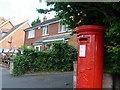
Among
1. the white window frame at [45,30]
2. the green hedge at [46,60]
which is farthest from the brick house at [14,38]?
the green hedge at [46,60]

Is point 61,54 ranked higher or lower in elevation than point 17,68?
higher

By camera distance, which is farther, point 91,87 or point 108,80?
point 108,80

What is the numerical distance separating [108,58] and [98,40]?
81 cm

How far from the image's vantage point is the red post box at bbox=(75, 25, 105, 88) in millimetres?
3828

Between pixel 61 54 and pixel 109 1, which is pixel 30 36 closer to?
pixel 61 54

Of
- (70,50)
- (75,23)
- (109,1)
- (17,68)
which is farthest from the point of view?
(70,50)

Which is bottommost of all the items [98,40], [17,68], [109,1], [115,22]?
[17,68]

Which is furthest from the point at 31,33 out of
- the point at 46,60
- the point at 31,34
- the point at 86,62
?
the point at 86,62

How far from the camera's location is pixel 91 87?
3.83m

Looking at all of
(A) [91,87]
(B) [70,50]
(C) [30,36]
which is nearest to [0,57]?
(B) [70,50]

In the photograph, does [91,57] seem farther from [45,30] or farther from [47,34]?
[45,30]

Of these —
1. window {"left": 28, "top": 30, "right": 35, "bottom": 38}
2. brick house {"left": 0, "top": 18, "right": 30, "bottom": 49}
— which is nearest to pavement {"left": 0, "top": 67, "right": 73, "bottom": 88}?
window {"left": 28, "top": 30, "right": 35, "bottom": 38}

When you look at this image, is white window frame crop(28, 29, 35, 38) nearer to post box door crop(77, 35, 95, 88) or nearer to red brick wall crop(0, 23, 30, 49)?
red brick wall crop(0, 23, 30, 49)

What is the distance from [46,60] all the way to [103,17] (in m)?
6.94
